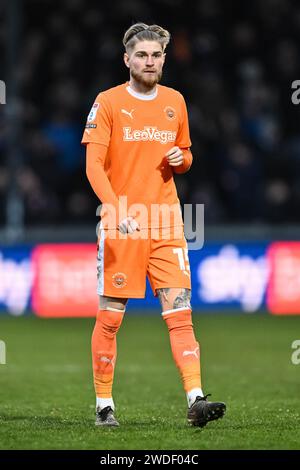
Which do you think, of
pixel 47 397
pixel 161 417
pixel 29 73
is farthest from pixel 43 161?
pixel 161 417

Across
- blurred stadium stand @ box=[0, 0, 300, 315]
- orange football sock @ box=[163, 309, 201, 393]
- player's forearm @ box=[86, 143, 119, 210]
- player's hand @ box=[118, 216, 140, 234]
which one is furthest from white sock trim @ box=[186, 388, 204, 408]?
blurred stadium stand @ box=[0, 0, 300, 315]

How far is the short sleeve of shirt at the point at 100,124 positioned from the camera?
6.89 metres

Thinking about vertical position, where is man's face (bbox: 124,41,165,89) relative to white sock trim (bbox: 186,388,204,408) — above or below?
above

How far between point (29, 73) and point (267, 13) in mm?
4075

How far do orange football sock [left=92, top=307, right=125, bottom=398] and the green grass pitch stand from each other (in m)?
0.26

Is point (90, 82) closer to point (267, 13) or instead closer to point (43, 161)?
point (43, 161)

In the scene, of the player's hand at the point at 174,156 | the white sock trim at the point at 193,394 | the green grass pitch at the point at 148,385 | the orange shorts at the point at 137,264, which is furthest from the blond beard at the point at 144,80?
the green grass pitch at the point at 148,385

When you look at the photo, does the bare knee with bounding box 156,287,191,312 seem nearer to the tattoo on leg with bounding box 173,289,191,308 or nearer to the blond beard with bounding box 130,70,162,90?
the tattoo on leg with bounding box 173,289,191,308

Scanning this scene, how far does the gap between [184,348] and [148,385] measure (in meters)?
3.21

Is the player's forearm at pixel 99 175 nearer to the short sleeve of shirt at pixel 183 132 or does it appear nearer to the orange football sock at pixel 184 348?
the short sleeve of shirt at pixel 183 132

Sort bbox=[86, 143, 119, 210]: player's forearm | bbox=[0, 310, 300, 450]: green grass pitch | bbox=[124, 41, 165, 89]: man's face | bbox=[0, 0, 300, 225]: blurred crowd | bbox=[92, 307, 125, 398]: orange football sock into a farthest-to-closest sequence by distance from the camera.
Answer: bbox=[0, 0, 300, 225]: blurred crowd, bbox=[92, 307, 125, 398]: orange football sock, bbox=[124, 41, 165, 89]: man's face, bbox=[86, 143, 119, 210]: player's forearm, bbox=[0, 310, 300, 450]: green grass pitch

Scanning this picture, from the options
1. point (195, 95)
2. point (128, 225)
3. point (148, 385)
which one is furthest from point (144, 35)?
point (195, 95)

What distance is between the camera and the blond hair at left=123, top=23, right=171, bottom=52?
22.6ft

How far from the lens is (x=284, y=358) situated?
12.1 metres
